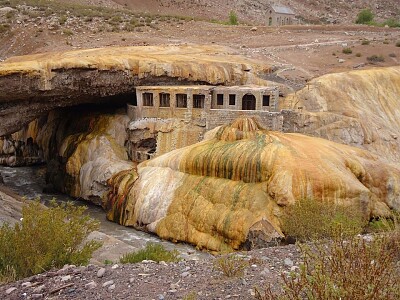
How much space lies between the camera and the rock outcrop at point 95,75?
27016 mm

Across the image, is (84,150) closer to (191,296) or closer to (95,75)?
(95,75)

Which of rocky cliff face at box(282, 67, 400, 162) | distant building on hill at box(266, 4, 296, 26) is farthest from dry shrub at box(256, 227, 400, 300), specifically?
distant building on hill at box(266, 4, 296, 26)

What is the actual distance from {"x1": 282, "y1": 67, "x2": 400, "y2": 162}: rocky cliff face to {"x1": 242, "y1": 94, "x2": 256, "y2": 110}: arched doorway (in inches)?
90.9

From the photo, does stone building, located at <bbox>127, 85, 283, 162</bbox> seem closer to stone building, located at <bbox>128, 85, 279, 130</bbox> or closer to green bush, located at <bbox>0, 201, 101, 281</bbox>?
stone building, located at <bbox>128, 85, 279, 130</bbox>

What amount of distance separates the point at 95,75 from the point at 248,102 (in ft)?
31.7

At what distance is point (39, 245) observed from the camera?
10914 mm

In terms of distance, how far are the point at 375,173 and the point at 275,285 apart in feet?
57.6

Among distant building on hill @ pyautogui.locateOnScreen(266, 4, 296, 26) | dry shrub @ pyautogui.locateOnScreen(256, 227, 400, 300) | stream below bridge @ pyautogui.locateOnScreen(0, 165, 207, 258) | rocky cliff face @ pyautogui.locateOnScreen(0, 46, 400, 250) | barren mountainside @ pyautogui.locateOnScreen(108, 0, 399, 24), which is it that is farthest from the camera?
barren mountainside @ pyautogui.locateOnScreen(108, 0, 399, 24)

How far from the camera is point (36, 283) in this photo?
9.11m

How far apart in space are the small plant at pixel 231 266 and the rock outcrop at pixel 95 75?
20739mm

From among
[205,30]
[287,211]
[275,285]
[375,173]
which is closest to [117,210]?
[287,211]

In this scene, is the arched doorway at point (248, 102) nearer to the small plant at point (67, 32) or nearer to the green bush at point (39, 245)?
the green bush at point (39, 245)

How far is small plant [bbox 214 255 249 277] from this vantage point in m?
8.77

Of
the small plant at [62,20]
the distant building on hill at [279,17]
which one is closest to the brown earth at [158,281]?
Result: the small plant at [62,20]
